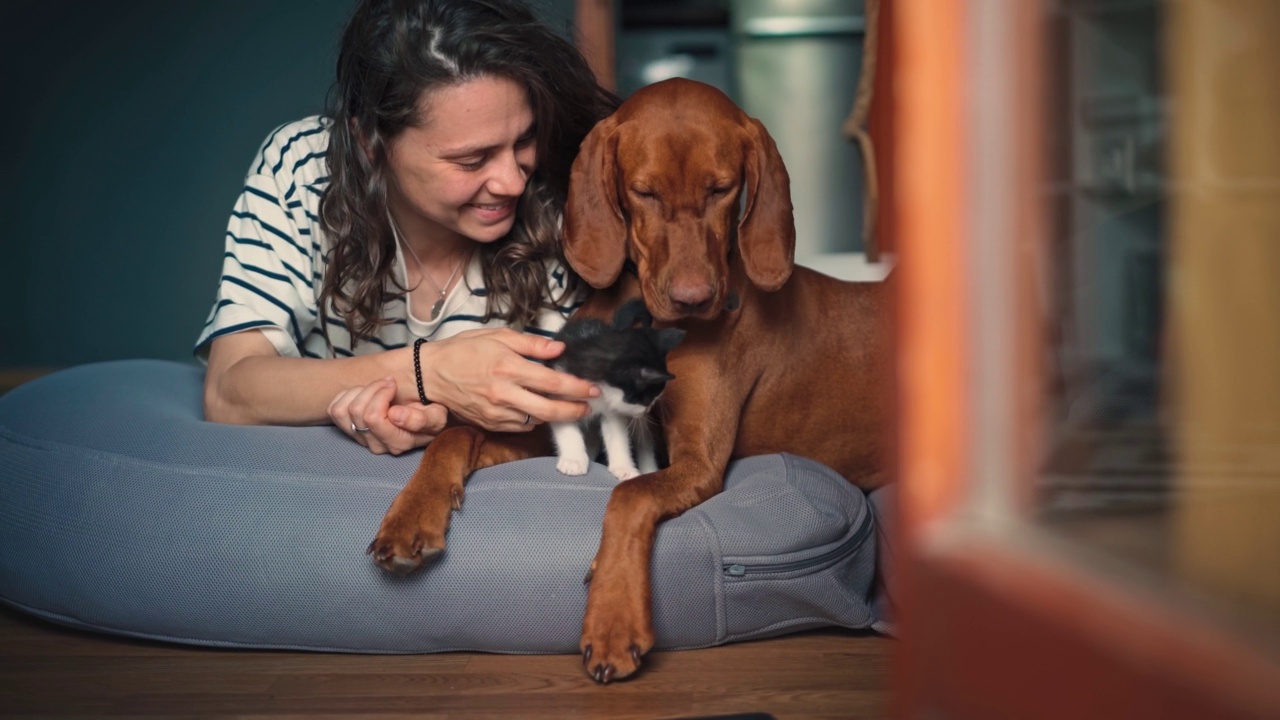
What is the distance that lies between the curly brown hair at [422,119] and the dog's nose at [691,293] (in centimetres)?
63

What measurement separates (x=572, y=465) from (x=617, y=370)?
29 centimetres

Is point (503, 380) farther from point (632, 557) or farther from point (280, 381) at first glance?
point (280, 381)

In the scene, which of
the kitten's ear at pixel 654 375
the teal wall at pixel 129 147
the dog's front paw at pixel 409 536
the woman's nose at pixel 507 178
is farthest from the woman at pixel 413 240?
the teal wall at pixel 129 147

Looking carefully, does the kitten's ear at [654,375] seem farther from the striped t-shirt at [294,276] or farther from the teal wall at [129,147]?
the teal wall at [129,147]

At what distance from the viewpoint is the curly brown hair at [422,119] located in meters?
2.41

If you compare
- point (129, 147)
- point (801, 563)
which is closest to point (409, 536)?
point (801, 563)

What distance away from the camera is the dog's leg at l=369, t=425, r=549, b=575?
2020 millimetres

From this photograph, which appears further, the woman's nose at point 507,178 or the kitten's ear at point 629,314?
the woman's nose at point 507,178

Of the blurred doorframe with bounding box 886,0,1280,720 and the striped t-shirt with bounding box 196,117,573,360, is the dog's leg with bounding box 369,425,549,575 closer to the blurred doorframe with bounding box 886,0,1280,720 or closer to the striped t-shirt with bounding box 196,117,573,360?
the striped t-shirt with bounding box 196,117,573,360

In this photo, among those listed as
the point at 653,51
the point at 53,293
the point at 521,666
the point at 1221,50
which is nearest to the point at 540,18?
the point at 521,666

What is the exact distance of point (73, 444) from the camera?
238 cm

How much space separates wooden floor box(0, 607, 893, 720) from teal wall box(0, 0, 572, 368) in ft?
12.3

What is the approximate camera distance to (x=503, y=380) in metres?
2.12

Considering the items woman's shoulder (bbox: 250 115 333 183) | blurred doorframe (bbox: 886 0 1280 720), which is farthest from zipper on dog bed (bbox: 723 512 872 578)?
woman's shoulder (bbox: 250 115 333 183)
